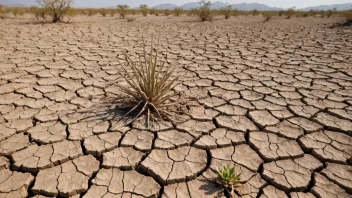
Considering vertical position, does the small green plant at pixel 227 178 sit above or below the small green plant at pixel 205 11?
below

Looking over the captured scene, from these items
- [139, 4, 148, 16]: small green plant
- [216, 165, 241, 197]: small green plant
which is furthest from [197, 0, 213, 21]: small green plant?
[216, 165, 241, 197]: small green plant

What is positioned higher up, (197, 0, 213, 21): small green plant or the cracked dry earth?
(197, 0, 213, 21): small green plant

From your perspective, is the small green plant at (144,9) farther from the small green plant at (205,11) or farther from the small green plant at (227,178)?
the small green plant at (227,178)

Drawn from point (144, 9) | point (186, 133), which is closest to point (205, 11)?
point (144, 9)

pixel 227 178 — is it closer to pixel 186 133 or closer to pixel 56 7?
pixel 186 133

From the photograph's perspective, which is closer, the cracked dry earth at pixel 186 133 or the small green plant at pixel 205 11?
the cracked dry earth at pixel 186 133

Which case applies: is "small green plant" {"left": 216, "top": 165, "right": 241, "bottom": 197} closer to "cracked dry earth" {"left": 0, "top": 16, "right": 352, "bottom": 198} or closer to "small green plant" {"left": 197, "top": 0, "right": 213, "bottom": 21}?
"cracked dry earth" {"left": 0, "top": 16, "right": 352, "bottom": 198}

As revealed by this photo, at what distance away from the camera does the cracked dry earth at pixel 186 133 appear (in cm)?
139

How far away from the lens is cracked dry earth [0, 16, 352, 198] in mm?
1390

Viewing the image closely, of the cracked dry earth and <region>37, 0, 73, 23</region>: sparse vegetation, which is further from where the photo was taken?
<region>37, 0, 73, 23</region>: sparse vegetation

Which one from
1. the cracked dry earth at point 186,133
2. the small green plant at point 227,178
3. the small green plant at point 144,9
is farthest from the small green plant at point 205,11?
the small green plant at point 227,178

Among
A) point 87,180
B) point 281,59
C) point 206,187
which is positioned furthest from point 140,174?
point 281,59

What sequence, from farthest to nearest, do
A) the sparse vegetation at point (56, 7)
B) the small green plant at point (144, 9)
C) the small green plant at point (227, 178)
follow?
1. the small green plant at point (144, 9)
2. the sparse vegetation at point (56, 7)
3. the small green plant at point (227, 178)

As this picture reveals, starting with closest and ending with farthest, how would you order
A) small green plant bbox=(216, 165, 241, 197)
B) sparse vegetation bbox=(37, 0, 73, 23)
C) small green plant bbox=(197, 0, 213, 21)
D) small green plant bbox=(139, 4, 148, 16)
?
small green plant bbox=(216, 165, 241, 197)
sparse vegetation bbox=(37, 0, 73, 23)
small green plant bbox=(197, 0, 213, 21)
small green plant bbox=(139, 4, 148, 16)
